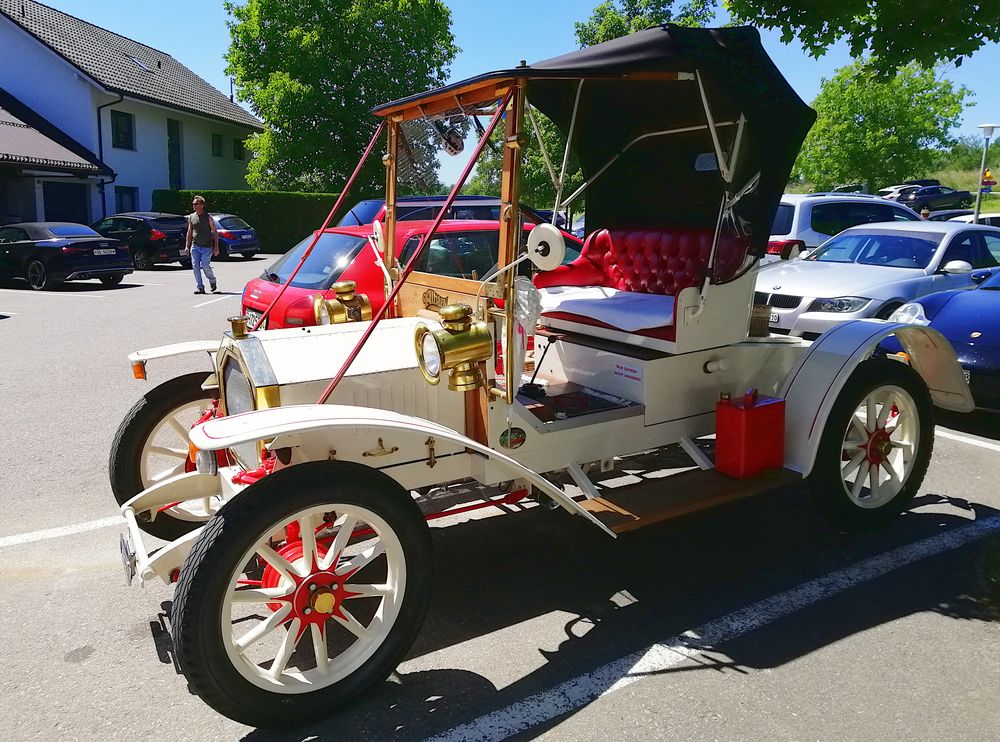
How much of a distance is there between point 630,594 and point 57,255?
51.4 feet

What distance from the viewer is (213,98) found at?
35.3m

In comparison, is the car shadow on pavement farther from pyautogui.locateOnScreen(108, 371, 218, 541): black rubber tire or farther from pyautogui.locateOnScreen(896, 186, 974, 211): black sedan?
pyautogui.locateOnScreen(896, 186, 974, 211): black sedan

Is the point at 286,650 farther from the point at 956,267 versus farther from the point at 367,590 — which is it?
the point at 956,267

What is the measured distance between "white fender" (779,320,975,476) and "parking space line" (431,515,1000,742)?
61 centimetres

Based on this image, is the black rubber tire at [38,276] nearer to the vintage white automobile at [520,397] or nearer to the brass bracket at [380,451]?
the vintage white automobile at [520,397]

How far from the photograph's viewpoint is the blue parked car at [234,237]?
23719 mm

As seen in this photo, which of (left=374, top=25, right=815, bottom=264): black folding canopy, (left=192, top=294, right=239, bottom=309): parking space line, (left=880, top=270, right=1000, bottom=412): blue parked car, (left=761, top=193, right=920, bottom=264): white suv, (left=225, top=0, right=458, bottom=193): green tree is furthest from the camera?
(left=225, top=0, right=458, bottom=193): green tree

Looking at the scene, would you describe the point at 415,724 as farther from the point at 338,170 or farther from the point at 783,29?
the point at 338,170

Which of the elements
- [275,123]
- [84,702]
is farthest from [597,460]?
[275,123]

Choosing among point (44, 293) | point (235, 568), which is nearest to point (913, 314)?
point (235, 568)

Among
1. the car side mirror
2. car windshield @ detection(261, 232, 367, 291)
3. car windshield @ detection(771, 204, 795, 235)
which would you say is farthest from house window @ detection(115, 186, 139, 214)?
the car side mirror

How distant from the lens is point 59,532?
4.55 m

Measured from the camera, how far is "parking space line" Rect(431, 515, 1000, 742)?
116 inches

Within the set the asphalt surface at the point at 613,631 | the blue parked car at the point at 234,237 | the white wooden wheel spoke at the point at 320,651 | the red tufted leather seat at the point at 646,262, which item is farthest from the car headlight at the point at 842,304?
the blue parked car at the point at 234,237
